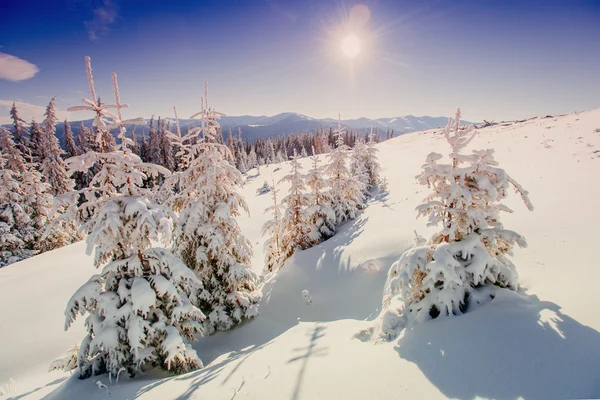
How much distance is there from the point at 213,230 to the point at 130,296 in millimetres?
3731

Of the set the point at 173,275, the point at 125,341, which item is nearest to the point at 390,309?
the point at 173,275

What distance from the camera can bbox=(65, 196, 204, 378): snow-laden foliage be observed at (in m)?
6.15

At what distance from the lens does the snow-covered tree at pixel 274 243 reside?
15559 mm

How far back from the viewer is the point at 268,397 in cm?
498

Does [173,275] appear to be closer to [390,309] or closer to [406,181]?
[390,309]

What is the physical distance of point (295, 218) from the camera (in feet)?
49.8

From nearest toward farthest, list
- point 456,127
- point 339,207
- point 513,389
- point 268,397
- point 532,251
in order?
1. point 513,389
2. point 268,397
3. point 456,127
4. point 532,251
5. point 339,207

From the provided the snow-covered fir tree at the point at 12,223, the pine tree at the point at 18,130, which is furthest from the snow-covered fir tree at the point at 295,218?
the pine tree at the point at 18,130

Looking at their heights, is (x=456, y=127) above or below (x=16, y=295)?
above

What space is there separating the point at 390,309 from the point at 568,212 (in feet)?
24.7

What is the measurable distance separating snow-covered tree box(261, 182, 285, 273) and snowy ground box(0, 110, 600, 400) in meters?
2.04

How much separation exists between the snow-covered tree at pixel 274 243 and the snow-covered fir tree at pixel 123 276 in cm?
860

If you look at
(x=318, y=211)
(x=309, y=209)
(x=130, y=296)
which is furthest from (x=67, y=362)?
(x=318, y=211)

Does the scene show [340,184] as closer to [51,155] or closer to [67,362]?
[67,362]
